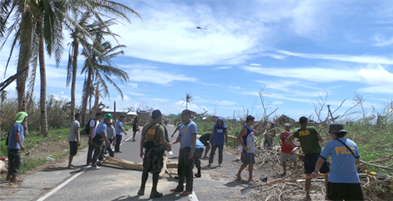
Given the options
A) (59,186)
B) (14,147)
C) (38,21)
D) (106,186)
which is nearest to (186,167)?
(106,186)

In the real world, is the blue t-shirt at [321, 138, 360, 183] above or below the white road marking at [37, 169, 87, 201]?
above

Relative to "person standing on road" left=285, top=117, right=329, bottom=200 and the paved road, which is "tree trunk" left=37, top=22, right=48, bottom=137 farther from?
"person standing on road" left=285, top=117, right=329, bottom=200

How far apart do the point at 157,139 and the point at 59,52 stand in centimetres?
1386

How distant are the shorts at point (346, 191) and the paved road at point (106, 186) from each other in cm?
210

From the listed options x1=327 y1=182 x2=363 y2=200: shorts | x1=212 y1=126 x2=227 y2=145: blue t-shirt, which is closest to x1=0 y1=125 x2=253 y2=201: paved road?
x1=212 y1=126 x2=227 y2=145: blue t-shirt

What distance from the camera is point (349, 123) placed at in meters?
11.6

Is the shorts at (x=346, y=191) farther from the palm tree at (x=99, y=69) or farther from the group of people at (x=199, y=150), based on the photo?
the palm tree at (x=99, y=69)

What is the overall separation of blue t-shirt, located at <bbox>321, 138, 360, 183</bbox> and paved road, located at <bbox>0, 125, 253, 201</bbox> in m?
2.21

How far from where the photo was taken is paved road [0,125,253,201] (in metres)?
6.11

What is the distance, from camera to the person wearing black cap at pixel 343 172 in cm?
453

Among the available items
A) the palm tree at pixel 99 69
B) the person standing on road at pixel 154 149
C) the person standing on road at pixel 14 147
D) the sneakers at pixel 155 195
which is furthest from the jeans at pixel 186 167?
the palm tree at pixel 99 69

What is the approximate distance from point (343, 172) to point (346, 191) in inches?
11.0

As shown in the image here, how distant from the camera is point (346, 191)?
4535mm

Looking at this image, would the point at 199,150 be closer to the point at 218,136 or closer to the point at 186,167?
the point at 186,167
